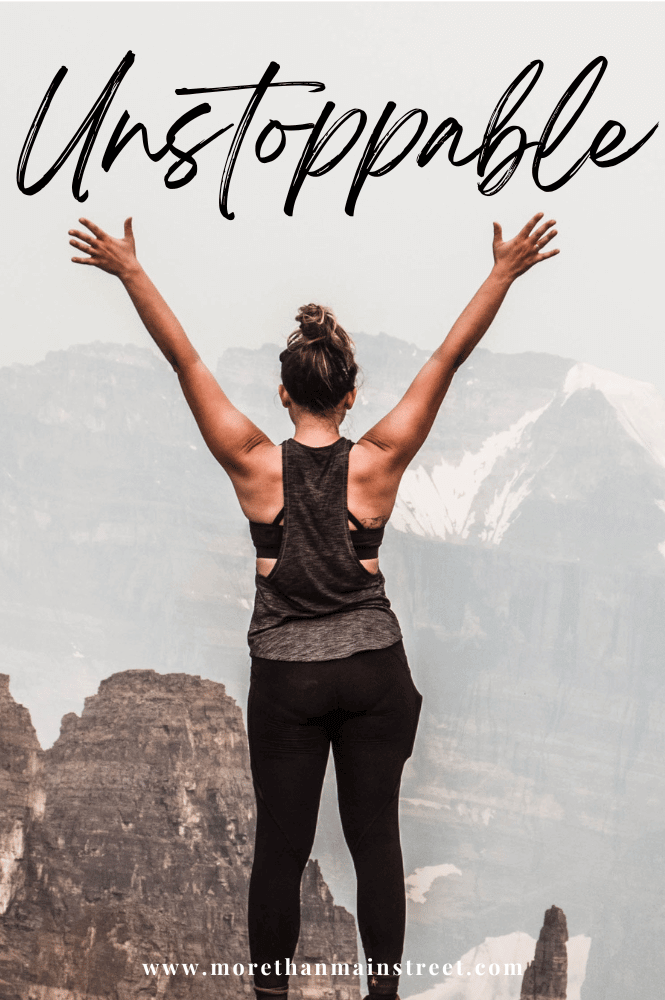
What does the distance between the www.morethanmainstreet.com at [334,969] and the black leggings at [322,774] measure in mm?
22

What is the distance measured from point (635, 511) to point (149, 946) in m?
12.8

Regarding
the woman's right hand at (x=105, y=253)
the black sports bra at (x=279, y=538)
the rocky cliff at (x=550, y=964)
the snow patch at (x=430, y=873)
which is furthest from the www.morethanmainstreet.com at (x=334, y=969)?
the woman's right hand at (x=105, y=253)

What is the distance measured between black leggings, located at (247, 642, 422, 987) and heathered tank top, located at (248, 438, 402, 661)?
0.15 feet

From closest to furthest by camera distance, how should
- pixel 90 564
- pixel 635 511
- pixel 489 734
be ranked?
pixel 90 564, pixel 635 511, pixel 489 734

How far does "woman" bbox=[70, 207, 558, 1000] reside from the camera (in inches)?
96.4

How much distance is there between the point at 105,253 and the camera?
8.38 feet

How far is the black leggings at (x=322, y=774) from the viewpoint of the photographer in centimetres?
243

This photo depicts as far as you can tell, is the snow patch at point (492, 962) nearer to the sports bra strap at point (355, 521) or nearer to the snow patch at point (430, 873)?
the snow patch at point (430, 873)

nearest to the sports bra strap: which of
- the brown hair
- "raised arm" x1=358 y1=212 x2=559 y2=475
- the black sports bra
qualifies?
the black sports bra

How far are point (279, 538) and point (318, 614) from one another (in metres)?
0.22

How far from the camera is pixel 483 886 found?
15.1 metres

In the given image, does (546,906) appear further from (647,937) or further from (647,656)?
(647,656)

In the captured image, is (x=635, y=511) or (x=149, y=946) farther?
(x=149, y=946)

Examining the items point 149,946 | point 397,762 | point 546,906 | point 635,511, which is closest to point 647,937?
point 546,906
